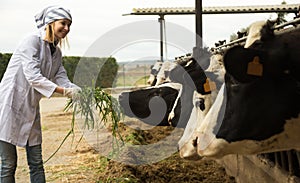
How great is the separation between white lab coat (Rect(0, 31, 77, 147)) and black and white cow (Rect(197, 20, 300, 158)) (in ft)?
5.09

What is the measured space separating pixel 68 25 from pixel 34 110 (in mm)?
805

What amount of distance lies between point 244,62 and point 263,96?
0.25 meters

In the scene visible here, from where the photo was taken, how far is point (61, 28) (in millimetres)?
3348

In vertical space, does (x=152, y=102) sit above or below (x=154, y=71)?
below

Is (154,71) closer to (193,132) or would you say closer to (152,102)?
(152,102)

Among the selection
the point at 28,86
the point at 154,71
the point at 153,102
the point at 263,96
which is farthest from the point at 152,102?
the point at 154,71

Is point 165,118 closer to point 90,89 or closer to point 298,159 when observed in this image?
Answer: point 90,89

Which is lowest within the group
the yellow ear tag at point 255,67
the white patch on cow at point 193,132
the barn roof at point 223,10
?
the white patch on cow at point 193,132

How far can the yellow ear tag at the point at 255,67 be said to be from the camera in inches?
94.7

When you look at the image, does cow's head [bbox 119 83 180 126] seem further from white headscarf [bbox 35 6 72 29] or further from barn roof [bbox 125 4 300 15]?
barn roof [bbox 125 4 300 15]

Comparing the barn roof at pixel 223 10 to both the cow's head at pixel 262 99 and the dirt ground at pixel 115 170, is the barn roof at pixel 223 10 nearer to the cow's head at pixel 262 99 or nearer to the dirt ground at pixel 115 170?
the dirt ground at pixel 115 170

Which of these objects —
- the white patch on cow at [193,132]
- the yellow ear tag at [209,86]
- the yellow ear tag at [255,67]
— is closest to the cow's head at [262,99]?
the yellow ear tag at [255,67]

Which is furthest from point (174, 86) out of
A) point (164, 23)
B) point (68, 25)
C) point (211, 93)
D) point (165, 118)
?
point (164, 23)

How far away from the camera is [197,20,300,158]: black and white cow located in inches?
95.0
